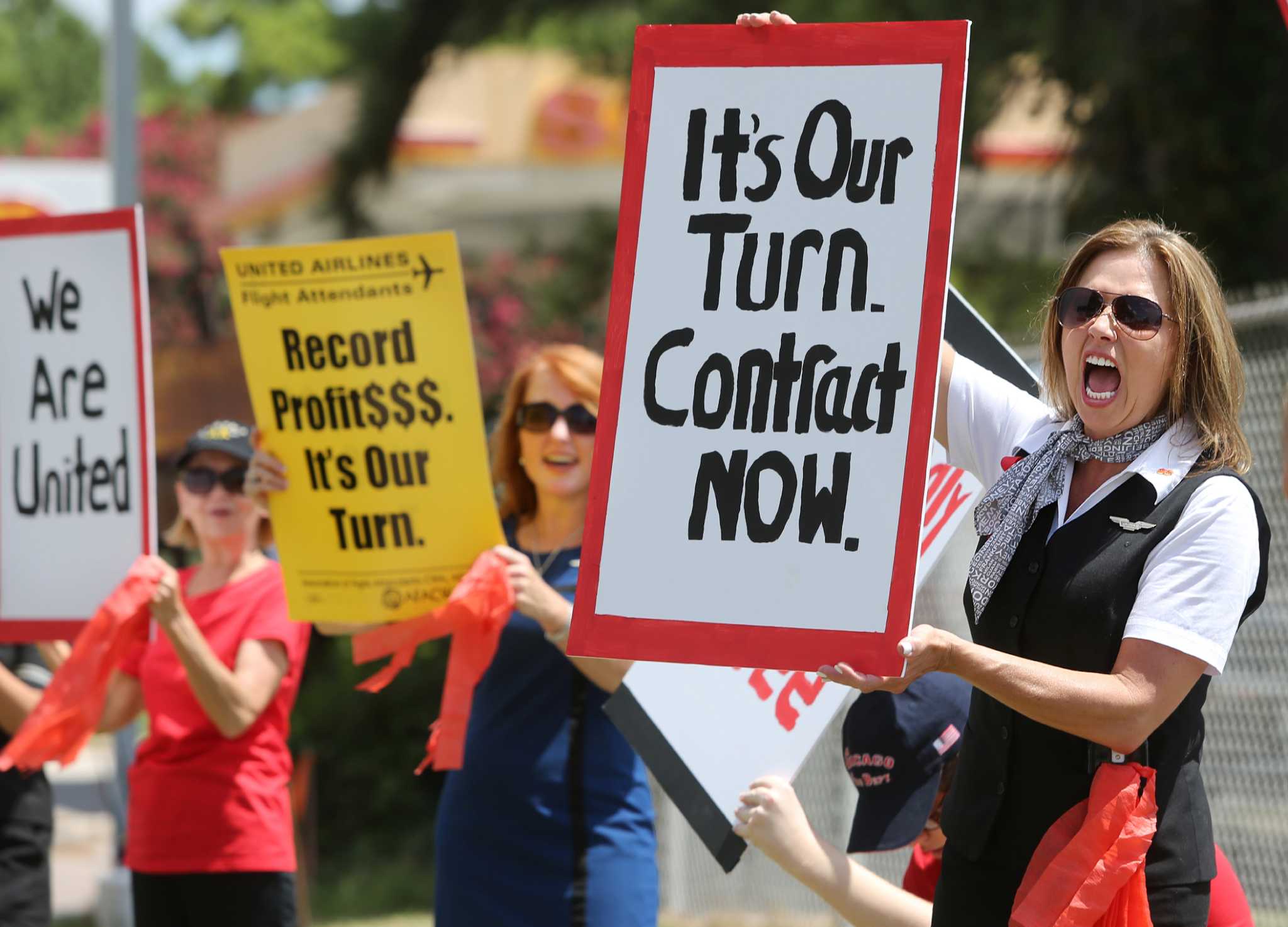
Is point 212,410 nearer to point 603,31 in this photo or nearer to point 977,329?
point 603,31

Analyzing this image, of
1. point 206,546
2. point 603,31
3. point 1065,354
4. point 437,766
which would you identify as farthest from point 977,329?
point 603,31

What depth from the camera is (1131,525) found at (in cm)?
229

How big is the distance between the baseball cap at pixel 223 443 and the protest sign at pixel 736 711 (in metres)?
1.36

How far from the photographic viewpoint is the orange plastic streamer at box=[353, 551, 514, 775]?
337cm

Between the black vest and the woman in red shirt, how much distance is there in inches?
77.2

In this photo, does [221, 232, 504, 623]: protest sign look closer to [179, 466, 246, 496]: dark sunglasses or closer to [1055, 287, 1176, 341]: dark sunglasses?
[179, 466, 246, 496]: dark sunglasses

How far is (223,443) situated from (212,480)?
0.11 metres

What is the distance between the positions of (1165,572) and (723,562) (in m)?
0.59

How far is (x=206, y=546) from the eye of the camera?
418 centimetres

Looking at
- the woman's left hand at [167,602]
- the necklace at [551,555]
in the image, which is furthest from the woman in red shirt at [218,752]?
the necklace at [551,555]

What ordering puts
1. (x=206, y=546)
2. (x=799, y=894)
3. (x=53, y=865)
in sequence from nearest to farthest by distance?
(x=206, y=546) → (x=799, y=894) → (x=53, y=865)

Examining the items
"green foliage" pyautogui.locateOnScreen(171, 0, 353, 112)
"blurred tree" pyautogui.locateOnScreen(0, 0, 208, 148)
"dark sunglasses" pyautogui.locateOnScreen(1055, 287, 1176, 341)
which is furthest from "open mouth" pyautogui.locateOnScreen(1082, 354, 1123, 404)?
"blurred tree" pyautogui.locateOnScreen(0, 0, 208, 148)

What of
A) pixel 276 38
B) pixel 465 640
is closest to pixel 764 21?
pixel 465 640

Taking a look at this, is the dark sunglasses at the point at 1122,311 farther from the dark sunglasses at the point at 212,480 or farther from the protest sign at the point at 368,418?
the dark sunglasses at the point at 212,480
